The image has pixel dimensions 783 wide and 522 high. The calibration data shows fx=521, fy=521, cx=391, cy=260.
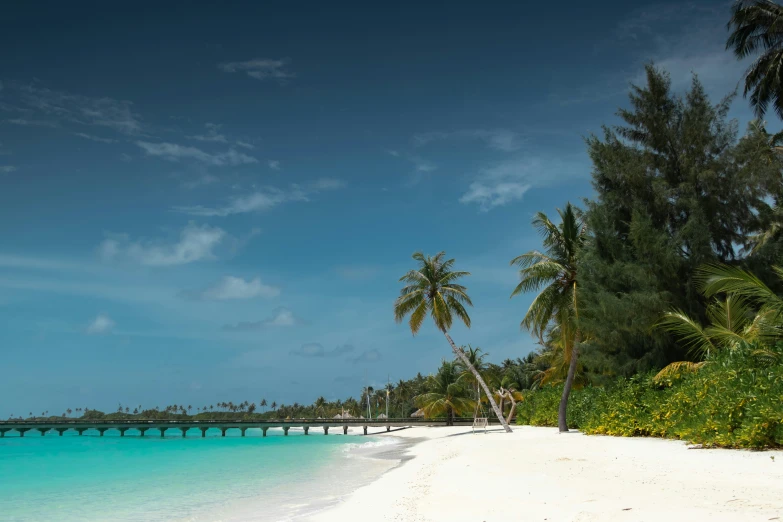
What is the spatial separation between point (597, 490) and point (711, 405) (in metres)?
4.26

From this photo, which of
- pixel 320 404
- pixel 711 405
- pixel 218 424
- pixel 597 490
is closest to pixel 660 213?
pixel 711 405

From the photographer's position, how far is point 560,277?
21203 mm

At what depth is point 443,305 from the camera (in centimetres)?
2959

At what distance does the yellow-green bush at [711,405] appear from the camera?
8.25 m

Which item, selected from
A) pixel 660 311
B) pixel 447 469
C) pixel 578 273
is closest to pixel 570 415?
pixel 578 273

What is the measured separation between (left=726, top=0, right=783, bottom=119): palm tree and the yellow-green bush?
11.3 metres

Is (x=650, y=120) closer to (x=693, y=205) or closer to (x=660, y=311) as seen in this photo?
(x=693, y=205)

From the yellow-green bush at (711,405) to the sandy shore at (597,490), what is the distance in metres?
0.40

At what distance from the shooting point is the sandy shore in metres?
5.29

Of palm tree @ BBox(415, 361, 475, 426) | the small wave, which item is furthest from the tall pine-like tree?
palm tree @ BBox(415, 361, 475, 426)

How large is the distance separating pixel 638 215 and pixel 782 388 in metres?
8.72

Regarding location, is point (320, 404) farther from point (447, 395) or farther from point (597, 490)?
point (597, 490)

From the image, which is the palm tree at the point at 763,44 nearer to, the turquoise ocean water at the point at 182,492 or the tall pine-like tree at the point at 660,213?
the tall pine-like tree at the point at 660,213

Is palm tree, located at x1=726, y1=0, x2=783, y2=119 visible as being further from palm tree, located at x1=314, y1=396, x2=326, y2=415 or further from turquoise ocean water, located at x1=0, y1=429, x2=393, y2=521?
palm tree, located at x1=314, y1=396, x2=326, y2=415
